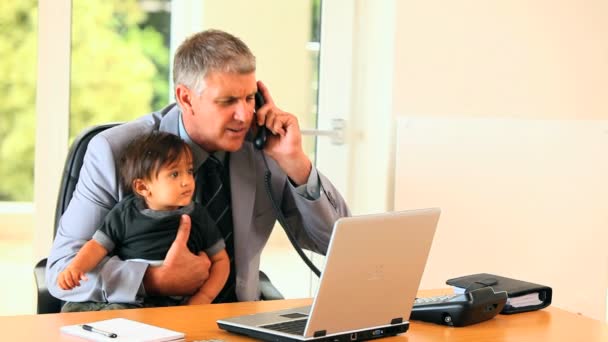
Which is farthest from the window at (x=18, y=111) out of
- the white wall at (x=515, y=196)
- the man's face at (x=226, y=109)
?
the white wall at (x=515, y=196)

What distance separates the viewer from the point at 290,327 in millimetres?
1898

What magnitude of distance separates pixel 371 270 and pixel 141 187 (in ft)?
2.70

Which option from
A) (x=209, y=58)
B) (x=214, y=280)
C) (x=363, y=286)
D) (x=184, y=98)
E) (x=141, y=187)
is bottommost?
(x=214, y=280)

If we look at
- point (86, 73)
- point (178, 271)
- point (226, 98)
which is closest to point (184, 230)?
point (178, 271)

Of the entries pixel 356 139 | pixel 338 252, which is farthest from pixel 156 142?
pixel 356 139

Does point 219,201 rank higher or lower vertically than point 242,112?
lower

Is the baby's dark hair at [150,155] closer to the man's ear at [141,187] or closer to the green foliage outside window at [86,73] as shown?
the man's ear at [141,187]

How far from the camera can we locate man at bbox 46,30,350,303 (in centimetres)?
240

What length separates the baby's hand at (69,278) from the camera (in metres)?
2.32

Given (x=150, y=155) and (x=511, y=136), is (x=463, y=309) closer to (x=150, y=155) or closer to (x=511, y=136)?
(x=150, y=155)

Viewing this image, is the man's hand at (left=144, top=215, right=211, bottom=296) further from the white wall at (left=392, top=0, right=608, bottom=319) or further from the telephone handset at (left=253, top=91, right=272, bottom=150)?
the white wall at (left=392, top=0, right=608, bottom=319)

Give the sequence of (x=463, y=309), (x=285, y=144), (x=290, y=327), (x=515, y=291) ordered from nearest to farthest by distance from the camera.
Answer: (x=290, y=327) → (x=463, y=309) → (x=515, y=291) → (x=285, y=144)

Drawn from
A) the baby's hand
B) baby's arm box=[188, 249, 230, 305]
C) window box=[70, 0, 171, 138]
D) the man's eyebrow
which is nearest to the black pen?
the baby's hand

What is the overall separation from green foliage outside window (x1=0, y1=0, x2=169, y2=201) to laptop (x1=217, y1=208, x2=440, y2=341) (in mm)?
1802
